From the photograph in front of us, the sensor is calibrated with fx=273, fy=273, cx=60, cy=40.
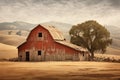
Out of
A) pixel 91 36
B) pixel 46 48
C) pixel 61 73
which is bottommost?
pixel 61 73

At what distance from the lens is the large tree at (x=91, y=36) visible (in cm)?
5644

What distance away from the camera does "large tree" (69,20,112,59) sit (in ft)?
185

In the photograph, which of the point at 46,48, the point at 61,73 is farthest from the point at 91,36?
the point at 61,73

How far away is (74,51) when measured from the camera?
160ft

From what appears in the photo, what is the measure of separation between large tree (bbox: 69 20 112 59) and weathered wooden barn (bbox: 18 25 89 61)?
498 cm

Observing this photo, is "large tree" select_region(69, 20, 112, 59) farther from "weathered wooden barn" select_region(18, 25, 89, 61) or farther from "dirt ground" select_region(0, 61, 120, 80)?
"dirt ground" select_region(0, 61, 120, 80)

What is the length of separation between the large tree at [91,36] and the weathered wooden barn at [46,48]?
16.3 feet

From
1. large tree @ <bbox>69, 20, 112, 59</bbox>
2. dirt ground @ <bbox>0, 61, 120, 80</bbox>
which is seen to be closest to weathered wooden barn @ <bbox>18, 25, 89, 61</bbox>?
large tree @ <bbox>69, 20, 112, 59</bbox>

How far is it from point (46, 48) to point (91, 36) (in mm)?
11343

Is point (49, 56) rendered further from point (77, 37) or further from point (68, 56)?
point (77, 37)

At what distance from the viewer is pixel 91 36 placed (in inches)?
2259

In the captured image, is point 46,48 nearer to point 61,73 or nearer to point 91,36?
point 91,36

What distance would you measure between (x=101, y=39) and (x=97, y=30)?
2.06 metres

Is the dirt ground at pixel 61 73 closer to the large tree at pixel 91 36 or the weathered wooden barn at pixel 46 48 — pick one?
the weathered wooden barn at pixel 46 48
